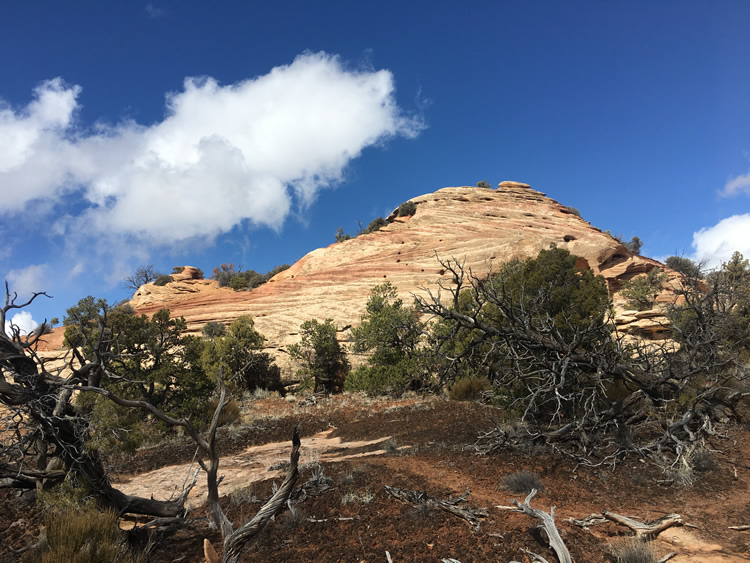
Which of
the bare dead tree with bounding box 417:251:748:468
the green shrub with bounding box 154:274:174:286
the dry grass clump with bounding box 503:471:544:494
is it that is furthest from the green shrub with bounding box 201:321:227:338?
the dry grass clump with bounding box 503:471:544:494

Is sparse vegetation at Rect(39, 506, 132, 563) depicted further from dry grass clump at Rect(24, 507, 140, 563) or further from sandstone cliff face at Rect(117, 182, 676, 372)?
sandstone cliff face at Rect(117, 182, 676, 372)

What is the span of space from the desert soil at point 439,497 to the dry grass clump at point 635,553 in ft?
0.48

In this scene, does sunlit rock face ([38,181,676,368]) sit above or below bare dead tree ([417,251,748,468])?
above

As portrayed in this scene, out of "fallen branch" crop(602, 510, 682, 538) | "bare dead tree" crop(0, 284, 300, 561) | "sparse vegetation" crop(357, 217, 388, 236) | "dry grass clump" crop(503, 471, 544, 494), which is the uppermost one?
"sparse vegetation" crop(357, 217, 388, 236)

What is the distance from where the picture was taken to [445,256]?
32125 mm

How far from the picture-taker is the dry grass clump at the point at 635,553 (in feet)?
11.2

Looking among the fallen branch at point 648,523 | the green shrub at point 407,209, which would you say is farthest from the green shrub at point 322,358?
the green shrub at point 407,209

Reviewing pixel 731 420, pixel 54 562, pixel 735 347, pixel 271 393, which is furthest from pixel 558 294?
pixel 271 393

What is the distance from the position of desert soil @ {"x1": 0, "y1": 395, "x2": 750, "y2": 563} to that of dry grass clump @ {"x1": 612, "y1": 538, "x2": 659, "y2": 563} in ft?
0.48

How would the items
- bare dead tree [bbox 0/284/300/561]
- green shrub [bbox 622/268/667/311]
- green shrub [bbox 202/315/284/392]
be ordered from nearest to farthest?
bare dead tree [bbox 0/284/300/561] < green shrub [bbox 202/315/284/392] < green shrub [bbox 622/268/667/311]

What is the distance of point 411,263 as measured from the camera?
32500mm

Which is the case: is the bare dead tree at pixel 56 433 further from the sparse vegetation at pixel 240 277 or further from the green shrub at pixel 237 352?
the sparse vegetation at pixel 240 277

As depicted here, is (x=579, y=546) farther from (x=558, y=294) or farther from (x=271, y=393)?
(x=271, y=393)

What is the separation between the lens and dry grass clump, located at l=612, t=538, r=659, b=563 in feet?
11.2
